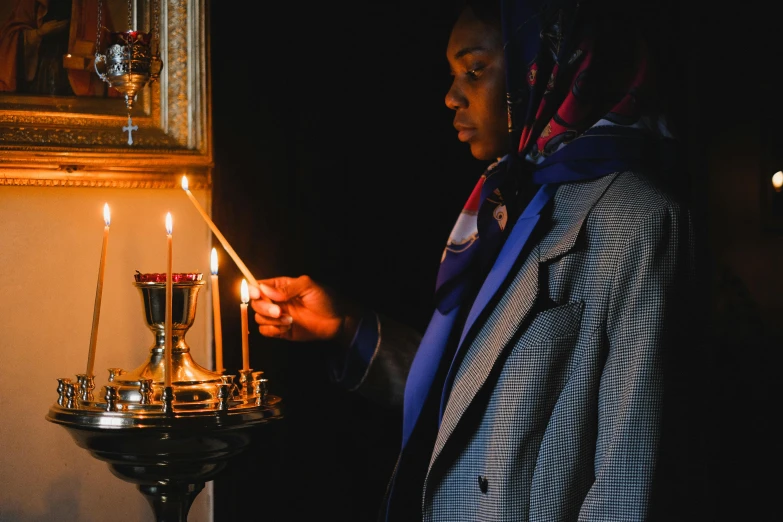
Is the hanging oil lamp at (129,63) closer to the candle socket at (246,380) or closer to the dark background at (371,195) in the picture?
the dark background at (371,195)

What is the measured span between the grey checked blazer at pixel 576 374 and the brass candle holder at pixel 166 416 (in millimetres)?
382

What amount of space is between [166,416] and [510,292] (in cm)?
64

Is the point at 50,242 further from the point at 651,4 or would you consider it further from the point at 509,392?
the point at 651,4

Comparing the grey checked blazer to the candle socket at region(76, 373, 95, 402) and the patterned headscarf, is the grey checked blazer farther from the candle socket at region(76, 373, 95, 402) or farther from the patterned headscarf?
the candle socket at region(76, 373, 95, 402)

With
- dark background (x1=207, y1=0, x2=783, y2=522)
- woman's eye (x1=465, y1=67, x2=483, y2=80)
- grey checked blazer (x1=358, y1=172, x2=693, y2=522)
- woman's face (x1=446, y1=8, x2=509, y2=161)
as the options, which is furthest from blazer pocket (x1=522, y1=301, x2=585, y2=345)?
dark background (x1=207, y1=0, x2=783, y2=522)

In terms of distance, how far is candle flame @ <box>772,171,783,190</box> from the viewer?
2.66 metres

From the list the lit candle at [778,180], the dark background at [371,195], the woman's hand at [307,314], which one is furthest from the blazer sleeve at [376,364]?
the lit candle at [778,180]

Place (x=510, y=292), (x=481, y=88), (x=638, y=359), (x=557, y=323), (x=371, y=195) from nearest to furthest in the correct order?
(x=638, y=359)
(x=557, y=323)
(x=510, y=292)
(x=481, y=88)
(x=371, y=195)

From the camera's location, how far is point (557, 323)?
1479mm

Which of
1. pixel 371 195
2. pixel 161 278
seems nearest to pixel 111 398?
pixel 161 278

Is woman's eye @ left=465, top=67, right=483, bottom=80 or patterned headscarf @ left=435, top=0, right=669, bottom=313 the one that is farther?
woman's eye @ left=465, top=67, right=483, bottom=80

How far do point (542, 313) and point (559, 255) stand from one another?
105 mm

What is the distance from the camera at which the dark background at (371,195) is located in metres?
2.18

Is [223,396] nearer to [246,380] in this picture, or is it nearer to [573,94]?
[246,380]
